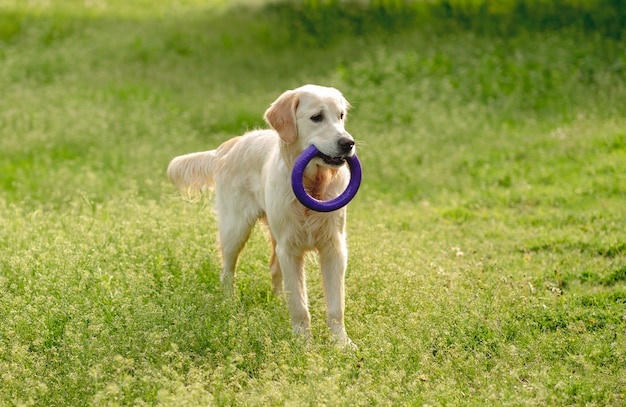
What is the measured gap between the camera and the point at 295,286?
18.8 feet

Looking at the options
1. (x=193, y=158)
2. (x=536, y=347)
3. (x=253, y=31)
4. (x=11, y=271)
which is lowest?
(x=536, y=347)

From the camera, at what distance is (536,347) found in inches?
210

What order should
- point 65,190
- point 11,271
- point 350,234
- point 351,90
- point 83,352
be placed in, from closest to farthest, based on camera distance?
point 83,352
point 11,271
point 350,234
point 65,190
point 351,90

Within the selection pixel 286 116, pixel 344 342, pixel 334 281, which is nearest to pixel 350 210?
pixel 334 281

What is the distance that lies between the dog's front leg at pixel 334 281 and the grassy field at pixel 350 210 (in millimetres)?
161

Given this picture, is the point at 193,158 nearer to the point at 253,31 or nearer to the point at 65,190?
the point at 65,190

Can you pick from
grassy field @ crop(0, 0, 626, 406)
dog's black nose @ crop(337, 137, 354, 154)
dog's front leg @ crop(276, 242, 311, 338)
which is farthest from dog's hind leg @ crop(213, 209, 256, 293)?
dog's black nose @ crop(337, 137, 354, 154)

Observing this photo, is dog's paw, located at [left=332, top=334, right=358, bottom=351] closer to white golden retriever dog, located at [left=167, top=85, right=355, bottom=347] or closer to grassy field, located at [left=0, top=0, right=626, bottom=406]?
white golden retriever dog, located at [left=167, top=85, right=355, bottom=347]

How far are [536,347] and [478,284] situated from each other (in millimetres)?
1129

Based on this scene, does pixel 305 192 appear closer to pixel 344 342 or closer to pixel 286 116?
pixel 286 116

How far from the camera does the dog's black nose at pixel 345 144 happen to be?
5.36m

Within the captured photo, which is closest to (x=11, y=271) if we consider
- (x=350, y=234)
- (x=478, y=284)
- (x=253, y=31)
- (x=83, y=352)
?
(x=83, y=352)

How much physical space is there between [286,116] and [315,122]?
8.5 inches

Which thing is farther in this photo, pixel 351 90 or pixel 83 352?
pixel 351 90
